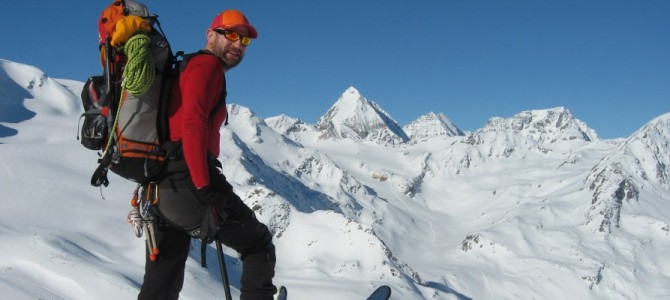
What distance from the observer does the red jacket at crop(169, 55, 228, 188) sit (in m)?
5.87

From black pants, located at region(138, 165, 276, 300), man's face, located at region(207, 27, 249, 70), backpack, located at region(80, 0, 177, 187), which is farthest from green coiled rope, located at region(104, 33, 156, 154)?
black pants, located at region(138, 165, 276, 300)

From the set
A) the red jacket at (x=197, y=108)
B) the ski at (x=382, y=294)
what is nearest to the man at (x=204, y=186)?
the red jacket at (x=197, y=108)

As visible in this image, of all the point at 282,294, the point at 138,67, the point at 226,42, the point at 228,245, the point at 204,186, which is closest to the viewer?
the point at 138,67

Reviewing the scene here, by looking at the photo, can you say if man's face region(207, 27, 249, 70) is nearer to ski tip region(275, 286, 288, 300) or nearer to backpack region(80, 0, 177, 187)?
backpack region(80, 0, 177, 187)

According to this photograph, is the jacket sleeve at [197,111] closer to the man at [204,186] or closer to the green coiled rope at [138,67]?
the man at [204,186]

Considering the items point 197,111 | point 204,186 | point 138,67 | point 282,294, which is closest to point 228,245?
point 204,186

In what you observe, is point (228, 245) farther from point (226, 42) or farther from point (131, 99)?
point (226, 42)

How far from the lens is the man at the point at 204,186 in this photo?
19.5 feet

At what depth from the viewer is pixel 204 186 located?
5996 mm

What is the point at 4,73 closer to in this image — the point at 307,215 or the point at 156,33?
the point at 307,215

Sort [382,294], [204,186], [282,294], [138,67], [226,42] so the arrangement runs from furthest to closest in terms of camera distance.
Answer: [382,294], [282,294], [226,42], [204,186], [138,67]

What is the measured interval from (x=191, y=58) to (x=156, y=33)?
58 centimetres

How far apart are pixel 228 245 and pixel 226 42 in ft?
8.41

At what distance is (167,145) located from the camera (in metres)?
6.23
